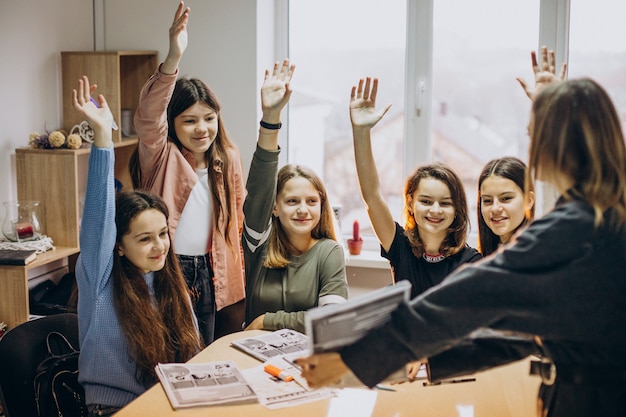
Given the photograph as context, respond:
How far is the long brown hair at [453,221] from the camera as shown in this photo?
8.68 ft

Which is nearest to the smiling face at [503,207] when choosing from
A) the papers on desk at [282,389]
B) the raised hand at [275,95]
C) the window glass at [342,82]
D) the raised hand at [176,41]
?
the raised hand at [275,95]

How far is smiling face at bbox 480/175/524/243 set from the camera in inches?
104

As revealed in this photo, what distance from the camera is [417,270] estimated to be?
2.64 meters

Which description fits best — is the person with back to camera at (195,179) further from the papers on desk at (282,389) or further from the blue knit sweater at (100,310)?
the papers on desk at (282,389)

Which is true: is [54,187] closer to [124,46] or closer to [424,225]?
[124,46]

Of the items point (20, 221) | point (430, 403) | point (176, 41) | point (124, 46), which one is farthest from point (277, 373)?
point (124, 46)

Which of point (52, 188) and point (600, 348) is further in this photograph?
point (52, 188)

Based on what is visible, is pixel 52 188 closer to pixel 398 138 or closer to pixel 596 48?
pixel 398 138

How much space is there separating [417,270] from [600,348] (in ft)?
4.20

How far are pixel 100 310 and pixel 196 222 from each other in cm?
85

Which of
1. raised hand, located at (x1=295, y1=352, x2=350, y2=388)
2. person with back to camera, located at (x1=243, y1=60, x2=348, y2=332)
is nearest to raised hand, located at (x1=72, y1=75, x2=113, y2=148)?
person with back to camera, located at (x1=243, y1=60, x2=348, y2=332)

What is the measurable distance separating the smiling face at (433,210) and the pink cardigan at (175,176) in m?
0.79

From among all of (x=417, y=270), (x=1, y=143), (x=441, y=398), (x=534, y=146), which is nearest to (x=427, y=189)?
(x=417, y=270)

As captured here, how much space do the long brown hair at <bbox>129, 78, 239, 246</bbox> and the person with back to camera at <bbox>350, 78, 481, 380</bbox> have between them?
0.68 m
